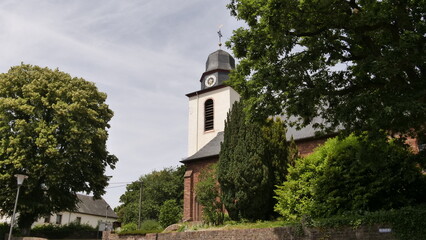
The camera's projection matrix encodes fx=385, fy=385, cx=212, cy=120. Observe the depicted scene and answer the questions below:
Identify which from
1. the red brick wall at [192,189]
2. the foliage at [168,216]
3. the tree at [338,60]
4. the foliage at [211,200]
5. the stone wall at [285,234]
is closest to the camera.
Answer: the tree at [338,60]

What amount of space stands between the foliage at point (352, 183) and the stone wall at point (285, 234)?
824mm

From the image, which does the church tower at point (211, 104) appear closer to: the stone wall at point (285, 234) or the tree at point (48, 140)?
the tree at point (48, 140)

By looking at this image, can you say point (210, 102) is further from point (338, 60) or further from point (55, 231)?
point (338, 60)

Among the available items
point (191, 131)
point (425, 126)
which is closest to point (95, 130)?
point (191, 131)

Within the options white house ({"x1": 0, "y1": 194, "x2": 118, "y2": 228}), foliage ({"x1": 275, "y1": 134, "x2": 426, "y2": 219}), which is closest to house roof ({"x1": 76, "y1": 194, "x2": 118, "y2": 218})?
white house ({"x1": 0, "y1": 194, "x2": 118, "y2": 228})

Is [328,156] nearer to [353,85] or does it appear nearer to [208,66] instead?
Answer: [353,85]

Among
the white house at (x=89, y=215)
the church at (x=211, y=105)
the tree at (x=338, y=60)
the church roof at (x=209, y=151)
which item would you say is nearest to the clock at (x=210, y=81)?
the church at (x=211, y=105)

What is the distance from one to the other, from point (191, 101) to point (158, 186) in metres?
13.5

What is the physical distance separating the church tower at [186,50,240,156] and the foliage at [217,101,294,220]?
43.5 feet

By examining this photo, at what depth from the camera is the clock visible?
1445 inches

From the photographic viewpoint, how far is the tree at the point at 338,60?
9586 millimetres

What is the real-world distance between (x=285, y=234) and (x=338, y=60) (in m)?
6.16

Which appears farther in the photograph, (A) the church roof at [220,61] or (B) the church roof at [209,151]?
(A) the church roof at [220,61]

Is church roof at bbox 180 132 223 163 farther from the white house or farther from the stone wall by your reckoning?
the white house
